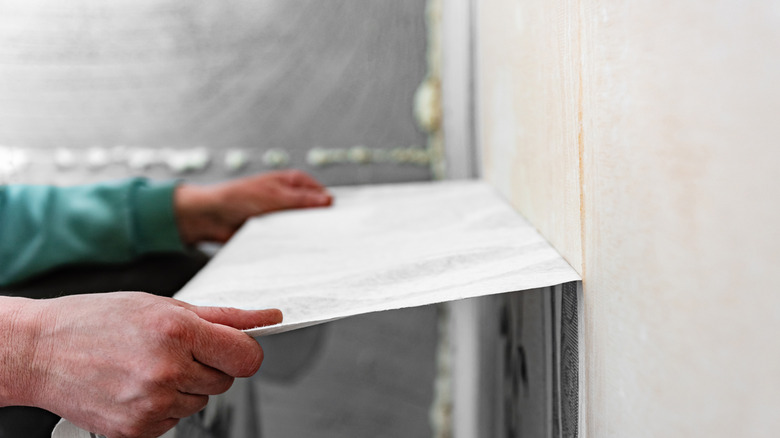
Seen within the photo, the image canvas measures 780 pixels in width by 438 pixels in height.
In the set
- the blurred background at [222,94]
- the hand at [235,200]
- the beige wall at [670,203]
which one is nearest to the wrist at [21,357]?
the beige wall at [670,203]

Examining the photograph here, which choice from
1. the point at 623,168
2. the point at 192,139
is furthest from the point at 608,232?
the point at 192,139

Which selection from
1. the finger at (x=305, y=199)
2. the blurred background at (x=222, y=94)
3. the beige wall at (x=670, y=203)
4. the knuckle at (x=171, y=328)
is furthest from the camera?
the blurred background at (x=222, y=94)

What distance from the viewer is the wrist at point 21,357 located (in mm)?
317

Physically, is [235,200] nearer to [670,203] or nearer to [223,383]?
[223,383]

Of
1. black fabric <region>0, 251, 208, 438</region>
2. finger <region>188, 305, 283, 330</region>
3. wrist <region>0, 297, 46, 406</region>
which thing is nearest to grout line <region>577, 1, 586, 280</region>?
finger <region>188, 305, 283, 330</region>

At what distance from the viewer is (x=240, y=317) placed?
0.31 m

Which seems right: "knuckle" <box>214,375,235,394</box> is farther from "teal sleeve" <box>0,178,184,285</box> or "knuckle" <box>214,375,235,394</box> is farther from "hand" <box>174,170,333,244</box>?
"teal sleeve" <box>0,178,184,285</box>

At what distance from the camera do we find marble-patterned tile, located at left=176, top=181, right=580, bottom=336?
0.32m

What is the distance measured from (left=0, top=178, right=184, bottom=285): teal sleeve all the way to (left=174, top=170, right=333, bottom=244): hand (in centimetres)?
2

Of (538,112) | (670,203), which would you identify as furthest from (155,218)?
(670,203)

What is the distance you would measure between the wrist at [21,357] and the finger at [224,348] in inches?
3.9

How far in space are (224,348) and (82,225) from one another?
22.4 inches

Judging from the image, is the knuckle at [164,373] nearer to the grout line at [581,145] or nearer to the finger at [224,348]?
the finger at [224,348]

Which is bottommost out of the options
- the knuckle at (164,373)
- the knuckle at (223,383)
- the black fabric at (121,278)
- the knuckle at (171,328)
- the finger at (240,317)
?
the black fabric at (121,278)
